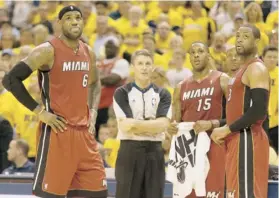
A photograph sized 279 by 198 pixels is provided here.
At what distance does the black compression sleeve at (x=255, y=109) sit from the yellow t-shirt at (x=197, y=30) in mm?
6656

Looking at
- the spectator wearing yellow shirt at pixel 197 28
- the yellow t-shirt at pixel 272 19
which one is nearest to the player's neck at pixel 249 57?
the yellow t-shirt at pixel 272 19

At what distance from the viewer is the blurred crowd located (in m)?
11.3

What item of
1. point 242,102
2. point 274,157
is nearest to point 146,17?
point 274,157

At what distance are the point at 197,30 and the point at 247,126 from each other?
6824mm

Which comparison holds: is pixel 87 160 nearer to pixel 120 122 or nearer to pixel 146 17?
pixel 120 122

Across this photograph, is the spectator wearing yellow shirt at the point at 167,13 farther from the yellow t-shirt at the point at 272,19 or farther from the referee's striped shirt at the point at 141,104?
the referee's striped shirt at the point at 141,104

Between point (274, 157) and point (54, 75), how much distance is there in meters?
3.80

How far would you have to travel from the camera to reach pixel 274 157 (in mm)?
10203

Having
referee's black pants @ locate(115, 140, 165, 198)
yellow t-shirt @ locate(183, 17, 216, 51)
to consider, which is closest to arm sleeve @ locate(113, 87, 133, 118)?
referee's black pants @ locate(115, 140, 165, 198)

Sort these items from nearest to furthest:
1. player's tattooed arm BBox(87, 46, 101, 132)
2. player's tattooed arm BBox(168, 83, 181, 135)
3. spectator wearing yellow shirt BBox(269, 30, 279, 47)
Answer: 1. player's tattooed arm BBox(87, 46, 101, 132)
2. player's tattooed arm BBox(168, 83, 181, 135)
3. spectator wearing yellow shirt BBox(269, 30, 279, 47)

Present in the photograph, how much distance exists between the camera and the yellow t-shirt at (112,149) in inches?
421

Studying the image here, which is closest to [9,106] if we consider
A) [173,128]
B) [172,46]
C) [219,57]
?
[172,46]

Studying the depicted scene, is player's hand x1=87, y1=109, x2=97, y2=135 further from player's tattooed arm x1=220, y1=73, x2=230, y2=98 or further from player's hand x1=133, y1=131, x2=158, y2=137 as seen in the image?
player's tattooed arm x1=220, y1=73, x2=230, y2=98

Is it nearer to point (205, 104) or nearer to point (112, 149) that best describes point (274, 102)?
point (112, 149)
